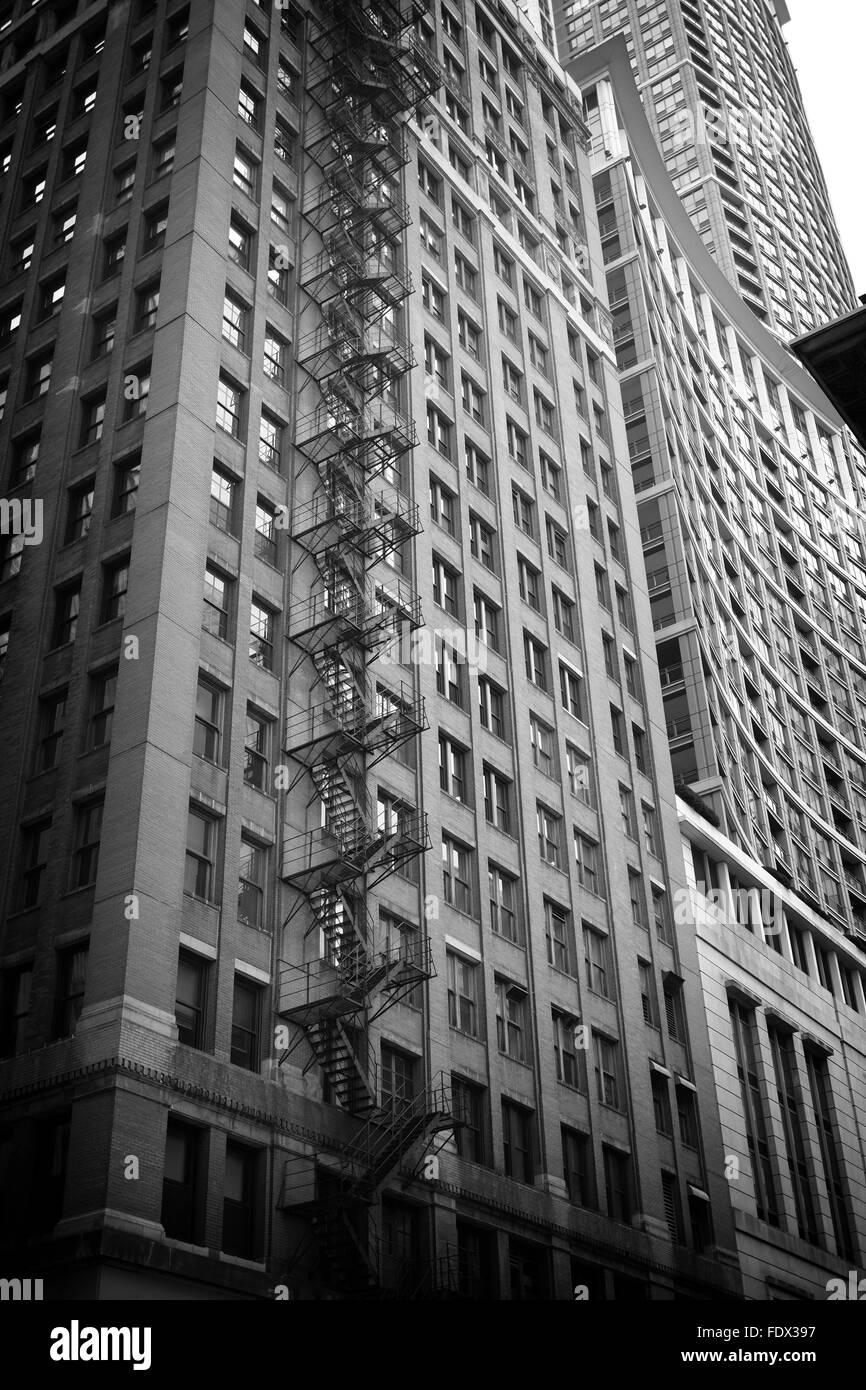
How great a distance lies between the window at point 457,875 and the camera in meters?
43.4

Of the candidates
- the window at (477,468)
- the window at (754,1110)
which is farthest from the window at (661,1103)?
the window at (477,468)

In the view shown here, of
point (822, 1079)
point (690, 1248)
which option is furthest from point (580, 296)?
point (690, 1248)

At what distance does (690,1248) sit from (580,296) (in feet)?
140

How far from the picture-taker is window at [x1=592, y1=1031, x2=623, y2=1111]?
154ft

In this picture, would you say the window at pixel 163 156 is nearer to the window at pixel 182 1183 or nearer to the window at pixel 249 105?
the window at pixel 249 105

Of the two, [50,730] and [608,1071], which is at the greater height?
[50,730]

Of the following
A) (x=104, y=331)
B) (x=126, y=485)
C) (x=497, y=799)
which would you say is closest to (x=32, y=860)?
(x=126, y=485)

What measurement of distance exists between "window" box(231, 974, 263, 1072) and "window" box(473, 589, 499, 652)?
60.1ft

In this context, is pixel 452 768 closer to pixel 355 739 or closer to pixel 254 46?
pixel 355 739

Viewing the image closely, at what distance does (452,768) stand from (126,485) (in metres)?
12.9

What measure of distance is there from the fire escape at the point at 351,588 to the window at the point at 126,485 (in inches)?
189

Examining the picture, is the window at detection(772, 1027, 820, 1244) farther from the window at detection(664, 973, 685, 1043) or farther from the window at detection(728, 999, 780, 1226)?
the window at detection(664, 973, 685, 1043)

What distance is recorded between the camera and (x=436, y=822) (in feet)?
143

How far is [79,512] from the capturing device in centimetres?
4166
